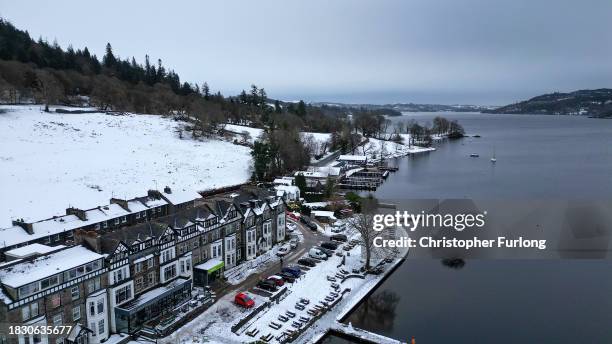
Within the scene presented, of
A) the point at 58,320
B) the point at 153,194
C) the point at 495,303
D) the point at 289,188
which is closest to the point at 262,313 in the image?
the point at 58,320

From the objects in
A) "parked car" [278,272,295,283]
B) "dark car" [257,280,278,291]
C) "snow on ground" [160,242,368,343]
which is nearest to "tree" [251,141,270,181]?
"snow on ground" [160,242,368,343]

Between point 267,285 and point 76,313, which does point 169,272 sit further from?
point 76,313

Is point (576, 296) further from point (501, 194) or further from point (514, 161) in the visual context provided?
point (514, 161)

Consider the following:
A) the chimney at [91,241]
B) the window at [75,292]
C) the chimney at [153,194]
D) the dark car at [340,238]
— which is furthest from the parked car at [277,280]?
the window at [75,292]

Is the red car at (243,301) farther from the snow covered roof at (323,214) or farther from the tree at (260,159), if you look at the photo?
the tree at (260,159)

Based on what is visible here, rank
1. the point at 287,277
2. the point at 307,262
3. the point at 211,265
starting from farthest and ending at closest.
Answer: the point at 307,262 < the point at 287,277 < the point at 211,265
